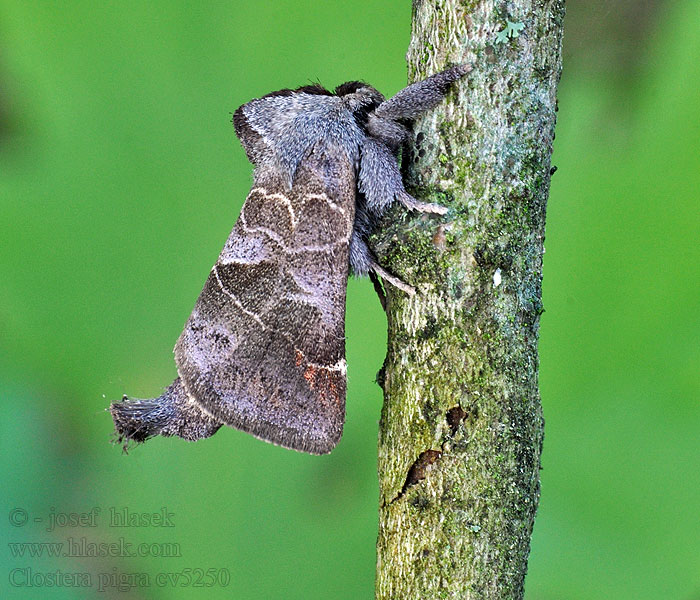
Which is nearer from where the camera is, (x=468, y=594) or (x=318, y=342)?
(x=468, y=594)

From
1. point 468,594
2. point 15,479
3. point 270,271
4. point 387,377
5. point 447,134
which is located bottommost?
point 15,479

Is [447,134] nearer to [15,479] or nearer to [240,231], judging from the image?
[240,231]

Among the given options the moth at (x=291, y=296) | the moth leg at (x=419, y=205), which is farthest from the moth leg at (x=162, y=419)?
the moth leg at (x=419, y=205)

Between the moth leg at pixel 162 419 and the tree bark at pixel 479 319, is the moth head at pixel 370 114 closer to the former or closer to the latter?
the tree bark at pixel 479 319

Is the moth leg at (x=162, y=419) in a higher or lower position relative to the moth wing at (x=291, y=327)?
lower

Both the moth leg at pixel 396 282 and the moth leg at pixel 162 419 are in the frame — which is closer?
the moth leg at pixel 396 282

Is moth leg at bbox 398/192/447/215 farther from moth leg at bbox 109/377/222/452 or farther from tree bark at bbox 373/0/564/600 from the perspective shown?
moth leg at bbox 109/377/222/452

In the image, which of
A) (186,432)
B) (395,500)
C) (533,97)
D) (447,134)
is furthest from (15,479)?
(533,97)
